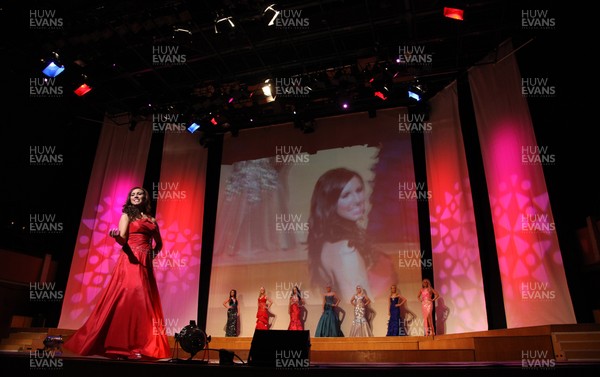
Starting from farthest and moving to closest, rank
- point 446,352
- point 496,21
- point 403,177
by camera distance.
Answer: point 403,177
point 496,21
point 446,352

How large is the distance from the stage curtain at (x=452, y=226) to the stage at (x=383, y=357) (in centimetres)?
70

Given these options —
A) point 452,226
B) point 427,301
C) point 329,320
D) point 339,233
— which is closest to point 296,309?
point 329,320

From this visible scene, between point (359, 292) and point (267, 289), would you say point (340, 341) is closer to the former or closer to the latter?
point (359, 292)

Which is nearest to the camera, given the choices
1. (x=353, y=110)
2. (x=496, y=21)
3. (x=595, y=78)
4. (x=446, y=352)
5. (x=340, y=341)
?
(x=446, y=352)

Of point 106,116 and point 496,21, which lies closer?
point 496,21

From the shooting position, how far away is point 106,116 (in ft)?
35.7

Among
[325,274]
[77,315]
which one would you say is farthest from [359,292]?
[77,315]

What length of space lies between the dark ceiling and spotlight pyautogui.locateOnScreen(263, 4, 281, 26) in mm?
100

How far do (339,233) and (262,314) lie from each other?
97.1 inches

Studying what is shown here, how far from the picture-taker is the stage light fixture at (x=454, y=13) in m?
6.87

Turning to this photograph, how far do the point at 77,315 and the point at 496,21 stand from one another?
10548 mm

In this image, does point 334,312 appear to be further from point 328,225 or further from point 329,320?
point 328,225

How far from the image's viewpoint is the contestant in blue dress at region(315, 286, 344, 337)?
8422 millimetres

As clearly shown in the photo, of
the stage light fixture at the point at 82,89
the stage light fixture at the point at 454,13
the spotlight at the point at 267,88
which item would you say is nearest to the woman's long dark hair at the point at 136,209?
the spotlight at the point at 267,88
